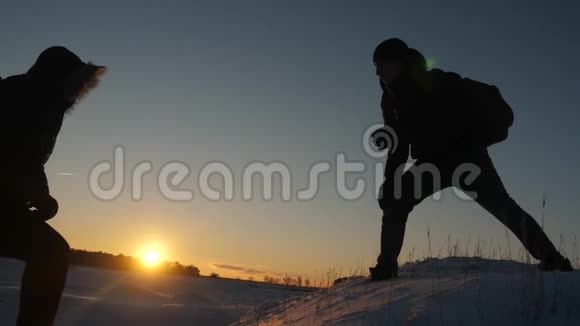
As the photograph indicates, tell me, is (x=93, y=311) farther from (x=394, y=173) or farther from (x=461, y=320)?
(x=461, y=320)

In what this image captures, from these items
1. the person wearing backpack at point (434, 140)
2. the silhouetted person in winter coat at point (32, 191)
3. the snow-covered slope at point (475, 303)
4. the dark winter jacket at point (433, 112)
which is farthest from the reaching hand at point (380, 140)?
the silhouetted person in winter coat at point (32, 191)

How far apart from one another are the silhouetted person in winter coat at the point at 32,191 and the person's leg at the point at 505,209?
124 inches

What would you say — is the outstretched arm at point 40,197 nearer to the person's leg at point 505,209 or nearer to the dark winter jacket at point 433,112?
the dark winter jacket at point 433,112

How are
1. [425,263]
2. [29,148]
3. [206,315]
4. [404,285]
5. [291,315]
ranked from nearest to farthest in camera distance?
[29,148] < [404,285] < [291,315] < [425,263] < [206,315]

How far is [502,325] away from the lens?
2.95 m

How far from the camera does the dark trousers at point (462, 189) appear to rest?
167 inches

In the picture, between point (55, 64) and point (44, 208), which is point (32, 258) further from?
point (55, 64)

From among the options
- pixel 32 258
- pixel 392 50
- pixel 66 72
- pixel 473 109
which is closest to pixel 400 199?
pixel 473 109

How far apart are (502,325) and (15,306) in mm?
10047

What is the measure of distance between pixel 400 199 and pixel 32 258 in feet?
9.74

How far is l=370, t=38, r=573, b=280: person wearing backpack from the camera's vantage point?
175 inches

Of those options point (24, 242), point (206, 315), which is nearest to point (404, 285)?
point (24, 242)

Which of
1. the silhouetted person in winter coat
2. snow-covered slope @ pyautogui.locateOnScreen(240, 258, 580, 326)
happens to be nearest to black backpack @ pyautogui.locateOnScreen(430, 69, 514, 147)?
snow-covered slope @ pyautogui.locateOnScreen(240, 258, 580, 326)

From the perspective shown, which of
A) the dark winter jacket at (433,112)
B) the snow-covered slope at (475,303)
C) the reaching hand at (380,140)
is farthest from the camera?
the reaching hand at (380,140)
